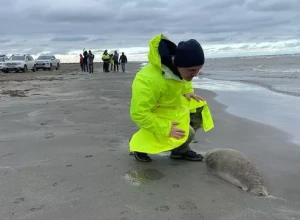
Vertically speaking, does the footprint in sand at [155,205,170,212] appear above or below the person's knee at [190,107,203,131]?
below

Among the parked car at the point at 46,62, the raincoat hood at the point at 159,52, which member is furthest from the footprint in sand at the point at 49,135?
the parked car at the point at 46,62

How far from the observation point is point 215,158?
14.9 ft

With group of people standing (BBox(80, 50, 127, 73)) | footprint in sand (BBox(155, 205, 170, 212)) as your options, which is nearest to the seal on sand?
footprint in sand (BBox(155, 205, 170, 212))

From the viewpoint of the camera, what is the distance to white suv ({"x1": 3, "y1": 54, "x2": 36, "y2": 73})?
32.0 m

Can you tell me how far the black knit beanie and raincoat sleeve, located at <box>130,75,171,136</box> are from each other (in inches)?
16.6

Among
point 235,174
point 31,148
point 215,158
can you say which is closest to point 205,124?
point 215,158

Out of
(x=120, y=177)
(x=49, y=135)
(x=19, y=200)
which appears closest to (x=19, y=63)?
(x=49, y=135)

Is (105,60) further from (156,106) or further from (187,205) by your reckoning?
(187,205)

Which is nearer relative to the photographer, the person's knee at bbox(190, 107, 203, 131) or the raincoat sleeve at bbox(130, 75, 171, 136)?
the raincoat sleeve at bbox(130, 75, 171, 136)

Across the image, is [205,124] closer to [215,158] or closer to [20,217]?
[215,158]

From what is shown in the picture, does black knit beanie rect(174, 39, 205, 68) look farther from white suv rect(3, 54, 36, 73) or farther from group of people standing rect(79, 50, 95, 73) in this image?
white suv rect(3, 54, 36, 73)

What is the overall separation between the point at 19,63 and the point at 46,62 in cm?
701

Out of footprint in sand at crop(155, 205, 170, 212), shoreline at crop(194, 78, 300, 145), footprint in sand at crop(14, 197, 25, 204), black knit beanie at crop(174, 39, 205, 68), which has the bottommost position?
footprint in sand at crop(155, 205, 170, 212)

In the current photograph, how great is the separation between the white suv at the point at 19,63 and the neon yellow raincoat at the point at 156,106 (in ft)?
97.8
